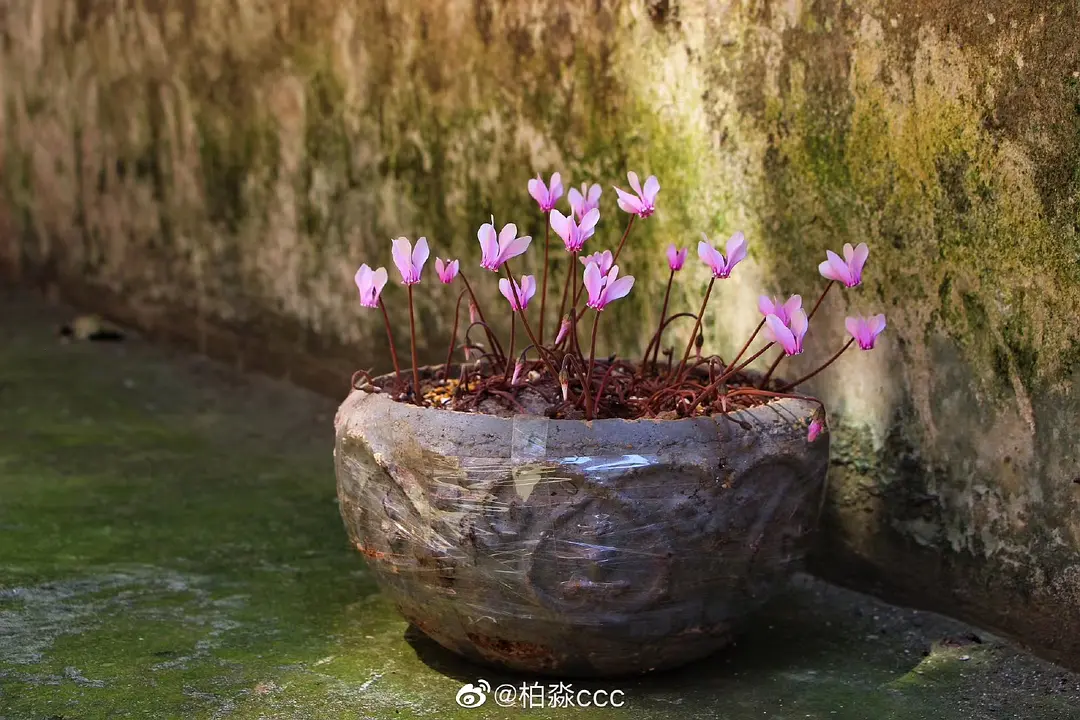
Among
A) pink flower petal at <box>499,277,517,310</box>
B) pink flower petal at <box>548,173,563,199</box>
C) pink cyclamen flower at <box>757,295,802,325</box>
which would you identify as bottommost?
pink cyclamen flower at <box>757,295,802,325</box>

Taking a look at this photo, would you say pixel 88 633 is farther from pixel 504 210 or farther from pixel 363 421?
pixel 504 210

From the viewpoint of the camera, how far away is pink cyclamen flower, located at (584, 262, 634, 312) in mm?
1972

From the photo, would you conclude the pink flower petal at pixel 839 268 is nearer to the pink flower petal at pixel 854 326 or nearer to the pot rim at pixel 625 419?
the pink flower petal at pixel 854 326

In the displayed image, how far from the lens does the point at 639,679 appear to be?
2137mm

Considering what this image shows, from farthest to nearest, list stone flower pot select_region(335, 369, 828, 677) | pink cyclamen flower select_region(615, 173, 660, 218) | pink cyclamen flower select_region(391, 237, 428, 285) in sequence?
pink cyclamen flower select_region(615, 173, 660, 218)
pink cyclamen flower select_region(391, 237, 428, 285)
stone flower pot select_region(335, 369, 828, 677)

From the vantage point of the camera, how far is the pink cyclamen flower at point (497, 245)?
201 centimetres

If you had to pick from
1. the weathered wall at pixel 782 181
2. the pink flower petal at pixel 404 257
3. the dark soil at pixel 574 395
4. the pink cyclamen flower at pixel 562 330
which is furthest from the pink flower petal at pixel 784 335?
the pink flower petal at pixel 404 257

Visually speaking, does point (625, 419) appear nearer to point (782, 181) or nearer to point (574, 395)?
point (574, 395)

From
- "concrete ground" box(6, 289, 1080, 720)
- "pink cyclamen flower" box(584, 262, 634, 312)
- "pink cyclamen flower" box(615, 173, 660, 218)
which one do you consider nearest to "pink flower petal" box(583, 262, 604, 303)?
"pink cyclamen flower" box(584, 262, 634, 312)

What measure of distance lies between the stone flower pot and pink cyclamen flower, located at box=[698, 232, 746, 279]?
0.23m

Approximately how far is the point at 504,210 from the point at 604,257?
1170 millimetres

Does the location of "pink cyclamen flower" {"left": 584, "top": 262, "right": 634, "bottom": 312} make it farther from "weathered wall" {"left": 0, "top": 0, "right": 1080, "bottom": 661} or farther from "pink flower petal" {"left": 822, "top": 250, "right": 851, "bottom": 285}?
"weathered wall" {"left": 0, "top": 0, "right": 1080, "bottom": 661}

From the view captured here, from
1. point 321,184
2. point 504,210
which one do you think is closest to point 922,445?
point 504,210

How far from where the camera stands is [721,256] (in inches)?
80.4
